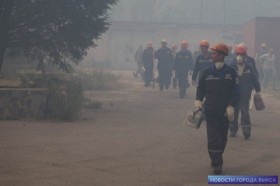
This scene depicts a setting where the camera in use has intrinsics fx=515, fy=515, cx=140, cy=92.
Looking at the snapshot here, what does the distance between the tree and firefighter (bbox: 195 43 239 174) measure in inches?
293

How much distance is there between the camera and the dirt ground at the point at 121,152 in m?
7.25

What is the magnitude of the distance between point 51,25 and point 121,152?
283 inches

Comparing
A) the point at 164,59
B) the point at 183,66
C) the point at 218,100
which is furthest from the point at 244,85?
the point at 164,59

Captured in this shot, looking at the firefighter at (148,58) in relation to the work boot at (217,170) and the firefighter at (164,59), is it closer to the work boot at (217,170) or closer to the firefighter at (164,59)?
the firefighter at (164,59)

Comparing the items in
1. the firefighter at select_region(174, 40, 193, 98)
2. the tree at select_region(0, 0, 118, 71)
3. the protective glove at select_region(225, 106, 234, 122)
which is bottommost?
the protective glove at select_region(225, 106, 234, 122)

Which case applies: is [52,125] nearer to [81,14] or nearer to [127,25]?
[81,14]

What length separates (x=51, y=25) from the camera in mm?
15188

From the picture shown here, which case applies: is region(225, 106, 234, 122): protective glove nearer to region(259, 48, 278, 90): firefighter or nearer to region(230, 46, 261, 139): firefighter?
region(230, 46, 261, 139): firefighter

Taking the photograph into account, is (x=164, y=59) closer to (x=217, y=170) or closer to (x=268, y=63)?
(x=268, y=63)

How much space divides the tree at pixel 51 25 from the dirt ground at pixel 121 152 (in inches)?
95.0

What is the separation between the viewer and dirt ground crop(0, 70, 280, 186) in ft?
23.8

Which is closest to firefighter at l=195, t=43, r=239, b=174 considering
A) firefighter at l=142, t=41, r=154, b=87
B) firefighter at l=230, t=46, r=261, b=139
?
firefighter at l=230, t=46, r=261, b=139

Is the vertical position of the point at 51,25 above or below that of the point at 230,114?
above

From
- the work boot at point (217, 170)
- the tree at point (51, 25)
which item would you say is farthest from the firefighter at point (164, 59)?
the work boot at point (217, 170)
